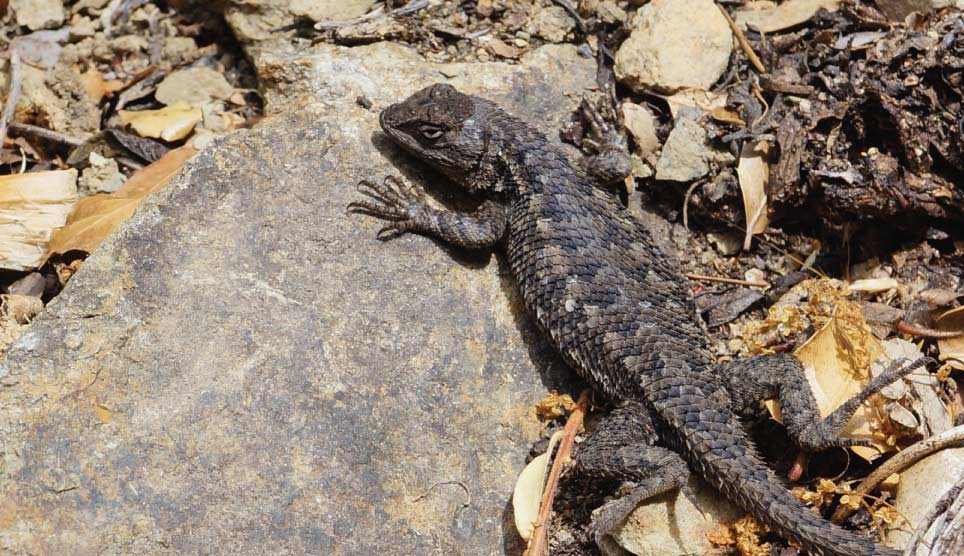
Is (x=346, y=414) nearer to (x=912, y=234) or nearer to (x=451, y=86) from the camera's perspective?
(x=451, y=86)

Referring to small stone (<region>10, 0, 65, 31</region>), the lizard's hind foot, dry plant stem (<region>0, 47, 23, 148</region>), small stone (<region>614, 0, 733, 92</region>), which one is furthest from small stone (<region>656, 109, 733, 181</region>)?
small stone (<region>10, 0, 65, 31</region>)

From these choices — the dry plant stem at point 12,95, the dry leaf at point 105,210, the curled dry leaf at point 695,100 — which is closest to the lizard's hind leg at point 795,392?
the curled dry leaf at point 695,100

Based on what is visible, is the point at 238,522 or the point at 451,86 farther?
the point at 451,86

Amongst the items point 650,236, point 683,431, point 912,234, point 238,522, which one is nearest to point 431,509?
point 238,522

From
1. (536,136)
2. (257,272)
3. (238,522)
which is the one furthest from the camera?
(536,136)

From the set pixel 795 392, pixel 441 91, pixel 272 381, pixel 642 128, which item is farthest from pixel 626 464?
pixel 441 91

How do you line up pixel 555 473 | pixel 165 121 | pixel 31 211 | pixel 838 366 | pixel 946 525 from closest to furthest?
1. pixel 946 525
2. pixel 555 473
3. pixel 838 366
4. pixel 31 211
5. pixel 165 121

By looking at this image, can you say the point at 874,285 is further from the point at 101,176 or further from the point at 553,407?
the point at 101,176
